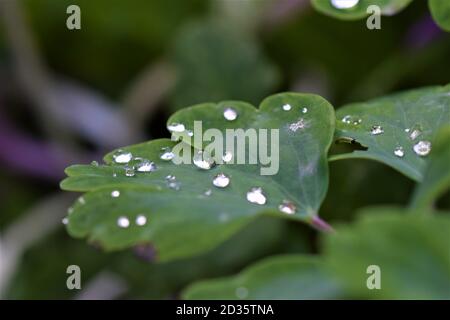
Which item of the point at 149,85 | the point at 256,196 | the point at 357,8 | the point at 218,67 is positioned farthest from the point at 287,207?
the point at 149,85

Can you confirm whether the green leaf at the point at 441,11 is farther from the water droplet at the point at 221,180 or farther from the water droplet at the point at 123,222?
the water droplet at the point at 123,222

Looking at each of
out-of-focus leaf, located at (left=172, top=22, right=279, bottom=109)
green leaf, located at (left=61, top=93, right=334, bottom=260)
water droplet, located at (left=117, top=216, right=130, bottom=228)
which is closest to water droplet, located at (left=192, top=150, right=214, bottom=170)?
A: green leaf, located at (left=61, top=93, right=334, bottom=260)

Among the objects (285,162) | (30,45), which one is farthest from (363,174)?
(30,45)

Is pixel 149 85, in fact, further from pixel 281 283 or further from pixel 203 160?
pixel 281 283

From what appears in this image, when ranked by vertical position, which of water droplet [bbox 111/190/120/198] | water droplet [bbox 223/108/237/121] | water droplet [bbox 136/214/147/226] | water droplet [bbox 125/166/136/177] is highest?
water droplet [bbox 223/108/237/121]

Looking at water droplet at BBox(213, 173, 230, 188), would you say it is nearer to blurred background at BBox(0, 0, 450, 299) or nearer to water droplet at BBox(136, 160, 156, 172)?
water droplet at BBox(136, 160, 156, 172)
